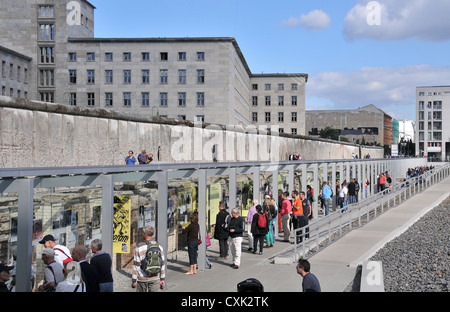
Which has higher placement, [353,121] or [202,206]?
[353,121]

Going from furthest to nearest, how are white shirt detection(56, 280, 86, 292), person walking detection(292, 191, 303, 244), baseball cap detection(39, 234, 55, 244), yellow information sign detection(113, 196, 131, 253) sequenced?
person walking detection(292, 191, 303, 244)
yellow information sign detection(113, 196, 131, 253)
baseball cap detection(39, 234, 55, 244)
white shirt detection(56, 280, 86, 292)

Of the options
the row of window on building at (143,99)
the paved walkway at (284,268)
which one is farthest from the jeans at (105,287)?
the row of window on building at (143,99)

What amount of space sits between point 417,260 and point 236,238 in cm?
532

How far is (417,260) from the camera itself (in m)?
15.8

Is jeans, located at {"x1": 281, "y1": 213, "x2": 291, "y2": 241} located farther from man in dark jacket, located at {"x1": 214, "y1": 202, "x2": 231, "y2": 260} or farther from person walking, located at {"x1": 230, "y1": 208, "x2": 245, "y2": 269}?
person walking, located at {"x1": 230, "y1": 208, "x2": 245, "y2": 269}

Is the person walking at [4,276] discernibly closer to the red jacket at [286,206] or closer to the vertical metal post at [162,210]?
the vertical metal post at [162,210]

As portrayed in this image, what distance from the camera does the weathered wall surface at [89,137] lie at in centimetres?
1412

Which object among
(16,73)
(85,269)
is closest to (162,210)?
(85,269)

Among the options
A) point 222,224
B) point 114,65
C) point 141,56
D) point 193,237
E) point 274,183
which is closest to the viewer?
point 193,237

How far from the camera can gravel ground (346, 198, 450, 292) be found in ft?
40.4

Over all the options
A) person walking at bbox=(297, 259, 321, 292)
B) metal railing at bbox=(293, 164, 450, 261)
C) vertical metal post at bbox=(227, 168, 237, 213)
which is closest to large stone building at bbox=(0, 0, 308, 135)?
metal railing at bbox=(293, 164, 450, 261)

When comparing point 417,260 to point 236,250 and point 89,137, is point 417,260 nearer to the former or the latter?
point 236,250

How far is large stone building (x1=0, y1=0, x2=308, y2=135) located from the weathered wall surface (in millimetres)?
42157

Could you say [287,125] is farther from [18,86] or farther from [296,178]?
[296,178]
